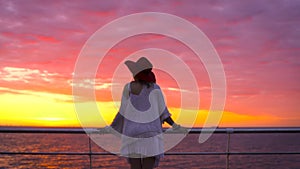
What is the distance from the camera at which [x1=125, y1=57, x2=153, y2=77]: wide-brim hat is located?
3586mm

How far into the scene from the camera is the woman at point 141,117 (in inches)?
141

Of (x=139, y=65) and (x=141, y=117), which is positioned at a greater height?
(x=139, y=65)

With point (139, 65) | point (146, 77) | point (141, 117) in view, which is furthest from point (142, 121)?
point (139, 65)

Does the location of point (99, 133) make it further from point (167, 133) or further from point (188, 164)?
point (188, 164)

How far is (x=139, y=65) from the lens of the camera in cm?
359

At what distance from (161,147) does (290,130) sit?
1922 mm

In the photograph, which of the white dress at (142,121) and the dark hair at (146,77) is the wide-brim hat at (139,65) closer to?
the dark hair at (146,77)

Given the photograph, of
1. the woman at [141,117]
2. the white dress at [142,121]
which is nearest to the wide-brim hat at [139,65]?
the woman at [141,117]

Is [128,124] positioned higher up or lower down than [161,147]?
higher up

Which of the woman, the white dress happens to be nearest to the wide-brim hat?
the woman

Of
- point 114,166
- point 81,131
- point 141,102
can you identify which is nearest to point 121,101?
point 141,102

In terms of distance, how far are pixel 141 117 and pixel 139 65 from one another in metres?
0.50

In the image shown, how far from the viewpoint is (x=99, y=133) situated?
3.87m

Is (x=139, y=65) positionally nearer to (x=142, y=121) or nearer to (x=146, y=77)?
(x=146, y=77)
